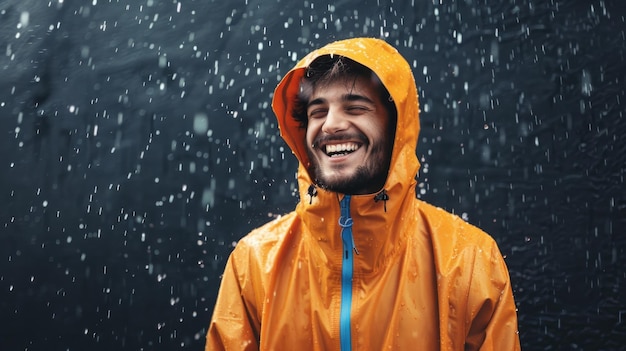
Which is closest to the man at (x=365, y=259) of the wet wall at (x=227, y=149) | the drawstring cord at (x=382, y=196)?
the drawstring cord at (x=382, y=196)

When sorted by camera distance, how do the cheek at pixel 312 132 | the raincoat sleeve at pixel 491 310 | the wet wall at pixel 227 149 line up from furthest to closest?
1. the wet wall at pixel 227 149
2. the cheek at pixel 312 132
3. the raincoat sleeve at pixel 491 310

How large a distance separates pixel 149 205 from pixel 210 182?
1.40 feet

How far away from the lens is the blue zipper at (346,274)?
154 centimetres

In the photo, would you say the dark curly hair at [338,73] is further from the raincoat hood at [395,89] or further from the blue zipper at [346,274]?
the blue zipper at [346,274]

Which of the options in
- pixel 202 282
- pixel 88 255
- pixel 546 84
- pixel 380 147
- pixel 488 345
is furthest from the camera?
pixel 88 255

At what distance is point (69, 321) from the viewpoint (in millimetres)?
3385

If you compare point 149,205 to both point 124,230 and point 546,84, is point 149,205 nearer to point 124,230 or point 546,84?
point 124,230

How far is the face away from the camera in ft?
5.16

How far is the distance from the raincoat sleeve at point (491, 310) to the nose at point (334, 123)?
22.0 inches

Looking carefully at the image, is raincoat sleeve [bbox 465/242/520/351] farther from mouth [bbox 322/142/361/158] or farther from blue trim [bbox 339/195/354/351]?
mouth [bbox 322/142/361/158]

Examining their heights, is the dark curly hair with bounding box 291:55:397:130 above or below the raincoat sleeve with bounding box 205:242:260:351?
above

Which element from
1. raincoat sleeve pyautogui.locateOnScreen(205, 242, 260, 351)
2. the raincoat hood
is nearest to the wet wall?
the raincoat hood

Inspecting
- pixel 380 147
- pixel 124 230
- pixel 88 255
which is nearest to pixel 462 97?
pixel 380 147

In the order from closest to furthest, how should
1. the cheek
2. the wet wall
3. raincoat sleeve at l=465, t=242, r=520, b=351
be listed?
1. raincoat sleeve at l=465, t=242, r=520, b=351
2. the cheek
3. the wet wall
